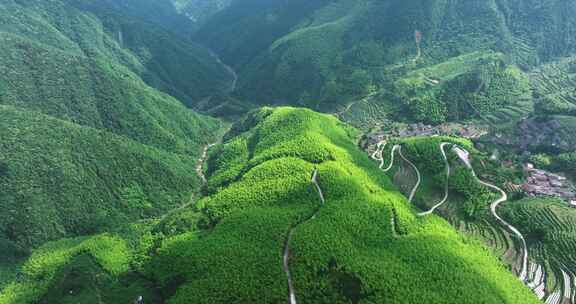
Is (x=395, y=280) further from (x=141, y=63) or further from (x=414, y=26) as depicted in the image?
(x=141, y=63)

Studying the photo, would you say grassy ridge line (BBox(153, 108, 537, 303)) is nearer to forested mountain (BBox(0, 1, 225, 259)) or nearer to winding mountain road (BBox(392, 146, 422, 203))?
winding mountain road (BBox(392, 146, 422, 203))

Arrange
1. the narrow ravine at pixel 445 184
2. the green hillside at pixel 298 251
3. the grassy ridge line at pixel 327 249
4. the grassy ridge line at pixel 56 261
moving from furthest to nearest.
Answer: the narrow ravine at pixel 445 184
the grassy ridge line at pixel 56 261
the green hillside at pixel 298 251
the grassy ridge line at pixel 327 249

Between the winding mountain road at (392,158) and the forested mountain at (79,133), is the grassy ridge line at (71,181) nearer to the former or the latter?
the forested mountain at (79,133)

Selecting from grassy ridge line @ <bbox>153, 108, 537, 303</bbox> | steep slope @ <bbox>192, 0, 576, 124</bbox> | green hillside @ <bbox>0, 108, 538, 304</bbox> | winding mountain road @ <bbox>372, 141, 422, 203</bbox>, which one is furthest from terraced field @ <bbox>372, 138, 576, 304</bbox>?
steep slope @ <bbox>192, 0, 576, 124</bbox>

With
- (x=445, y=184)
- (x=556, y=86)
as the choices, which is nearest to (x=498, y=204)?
(x=445, y=184)

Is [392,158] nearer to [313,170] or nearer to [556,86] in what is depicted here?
[313,170]

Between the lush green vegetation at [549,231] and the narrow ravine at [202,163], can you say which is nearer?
the lush green vegetation at [549,231]

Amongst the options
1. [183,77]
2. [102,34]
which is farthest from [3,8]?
[183,77]

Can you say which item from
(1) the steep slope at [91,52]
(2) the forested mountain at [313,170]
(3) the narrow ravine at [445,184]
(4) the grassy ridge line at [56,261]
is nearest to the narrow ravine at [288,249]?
(2) the forested mountain at [313,170]
